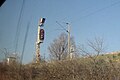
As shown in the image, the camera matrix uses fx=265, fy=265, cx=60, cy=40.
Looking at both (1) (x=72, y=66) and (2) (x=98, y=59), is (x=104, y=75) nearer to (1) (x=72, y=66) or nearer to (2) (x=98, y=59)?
(2) (x=98, y=59)

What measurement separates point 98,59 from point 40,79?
9.11 ft

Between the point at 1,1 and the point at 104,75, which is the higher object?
the point at 1,1

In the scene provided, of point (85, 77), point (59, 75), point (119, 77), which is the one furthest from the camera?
point (59, 75)

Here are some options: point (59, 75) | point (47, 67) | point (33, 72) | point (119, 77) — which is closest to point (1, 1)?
point (119, 77)

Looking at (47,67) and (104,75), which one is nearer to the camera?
(104,75)

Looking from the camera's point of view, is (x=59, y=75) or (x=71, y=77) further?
(x=59, y=75)

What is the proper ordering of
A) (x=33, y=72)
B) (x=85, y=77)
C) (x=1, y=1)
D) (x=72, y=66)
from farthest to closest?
(x=33, y=72), (x=72, y=66), (x=85, y=77), (x=1, y=1)

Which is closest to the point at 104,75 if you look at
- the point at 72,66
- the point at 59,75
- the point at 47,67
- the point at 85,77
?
the point at 85,77

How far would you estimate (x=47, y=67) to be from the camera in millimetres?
7355

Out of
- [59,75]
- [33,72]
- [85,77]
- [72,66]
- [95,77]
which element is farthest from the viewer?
[33,72]

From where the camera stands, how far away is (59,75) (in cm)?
658

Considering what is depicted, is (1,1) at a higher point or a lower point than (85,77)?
higher

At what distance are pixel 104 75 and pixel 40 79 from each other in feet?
10.2

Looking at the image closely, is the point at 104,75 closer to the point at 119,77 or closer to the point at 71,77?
the point at 119,77
